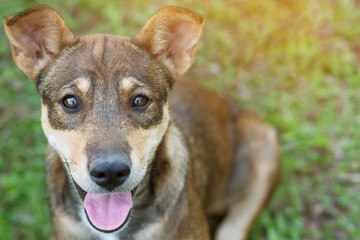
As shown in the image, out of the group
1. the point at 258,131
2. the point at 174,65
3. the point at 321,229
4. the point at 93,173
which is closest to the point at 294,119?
the point at 258,131

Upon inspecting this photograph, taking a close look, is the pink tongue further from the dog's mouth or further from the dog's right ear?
the dog's right ear

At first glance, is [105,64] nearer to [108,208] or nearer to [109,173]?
[109,173]

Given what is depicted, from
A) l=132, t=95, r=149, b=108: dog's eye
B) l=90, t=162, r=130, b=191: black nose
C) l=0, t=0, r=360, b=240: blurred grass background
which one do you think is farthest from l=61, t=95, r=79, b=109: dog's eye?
l=0, t=0, r=360, b=240: blurred grass background

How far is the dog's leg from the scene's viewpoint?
19.7 feet

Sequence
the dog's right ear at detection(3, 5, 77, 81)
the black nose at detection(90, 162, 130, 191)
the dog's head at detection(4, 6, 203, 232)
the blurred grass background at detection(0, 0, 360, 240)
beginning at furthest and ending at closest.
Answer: the blurred grass background at detection(0, 0, 360, 240)
the dog's right ear at detection(3, 5, 77, 81)
the dog's head at detection(4, 6, 203, 232)
the black nose at detection(90, 162, 130, 191)

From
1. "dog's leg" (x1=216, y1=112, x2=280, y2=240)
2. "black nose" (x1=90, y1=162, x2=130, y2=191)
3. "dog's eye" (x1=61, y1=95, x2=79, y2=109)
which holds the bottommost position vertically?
"dog's leg" (x1=216, y1=112, x2=280, y2=240)

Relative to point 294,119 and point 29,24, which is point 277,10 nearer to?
point 294,119

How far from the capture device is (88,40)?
4191mm

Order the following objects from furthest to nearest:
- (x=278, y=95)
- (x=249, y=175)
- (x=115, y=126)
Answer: (x=278, y=95) → (x=249, y=175) → (x=115, y=126)

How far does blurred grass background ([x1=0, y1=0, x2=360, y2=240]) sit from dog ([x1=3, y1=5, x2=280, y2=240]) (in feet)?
4.88

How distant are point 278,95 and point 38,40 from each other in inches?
142

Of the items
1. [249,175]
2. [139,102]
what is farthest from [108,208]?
[249,175]

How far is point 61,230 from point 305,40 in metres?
4.19

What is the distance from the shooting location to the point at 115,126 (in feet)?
12.5
